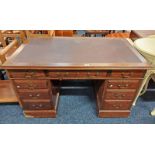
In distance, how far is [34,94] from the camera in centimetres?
136

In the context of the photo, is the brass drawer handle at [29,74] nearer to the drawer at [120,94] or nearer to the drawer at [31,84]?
the drawer at [31,84]

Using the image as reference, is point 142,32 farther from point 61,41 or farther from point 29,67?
point 29,67

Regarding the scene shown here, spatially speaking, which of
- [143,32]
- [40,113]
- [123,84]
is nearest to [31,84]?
[40,113]

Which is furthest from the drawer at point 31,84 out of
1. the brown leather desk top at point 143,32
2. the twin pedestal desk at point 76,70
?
the brown leather desk top at point 143,32

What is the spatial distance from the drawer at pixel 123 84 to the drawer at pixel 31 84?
59 centimetres

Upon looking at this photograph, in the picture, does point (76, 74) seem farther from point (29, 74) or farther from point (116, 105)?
point (116, 105)

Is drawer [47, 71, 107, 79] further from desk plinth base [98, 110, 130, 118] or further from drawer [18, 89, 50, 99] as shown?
desk plinth base [98, 110, 130, 118]

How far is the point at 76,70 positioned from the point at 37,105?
0.60m

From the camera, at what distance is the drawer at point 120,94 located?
4.45 feet

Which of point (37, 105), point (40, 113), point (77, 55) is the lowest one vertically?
point (40, 113)

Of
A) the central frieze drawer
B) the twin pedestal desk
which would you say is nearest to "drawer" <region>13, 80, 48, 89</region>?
the twin pedestal desk

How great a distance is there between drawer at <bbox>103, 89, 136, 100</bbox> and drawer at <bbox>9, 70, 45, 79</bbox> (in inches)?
25.5

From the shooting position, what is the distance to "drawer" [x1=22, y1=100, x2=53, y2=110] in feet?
4.67

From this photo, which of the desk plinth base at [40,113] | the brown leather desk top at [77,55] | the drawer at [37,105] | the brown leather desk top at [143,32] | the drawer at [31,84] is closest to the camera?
the brown leather desk top at [77,55]
